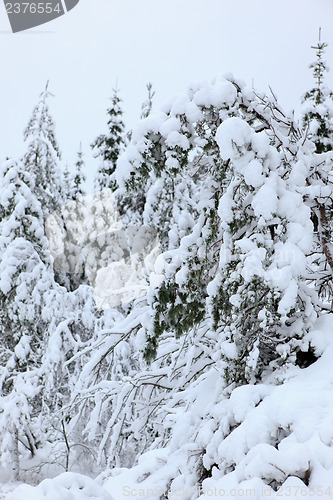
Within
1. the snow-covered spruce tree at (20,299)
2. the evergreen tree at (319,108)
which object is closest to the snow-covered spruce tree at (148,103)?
the evergreen tree at (319,108)

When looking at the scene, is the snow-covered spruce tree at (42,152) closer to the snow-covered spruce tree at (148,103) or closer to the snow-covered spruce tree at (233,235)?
the snow-covered spruce tree at (148,103)

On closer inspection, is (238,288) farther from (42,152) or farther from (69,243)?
(42,152)

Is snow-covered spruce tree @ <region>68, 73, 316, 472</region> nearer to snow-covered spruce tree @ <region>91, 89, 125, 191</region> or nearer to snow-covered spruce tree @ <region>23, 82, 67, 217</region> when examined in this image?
snow-covered spruce tree @ <region>23, 82, 67, 217</region>

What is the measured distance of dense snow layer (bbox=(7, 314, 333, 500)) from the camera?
8.20 ft

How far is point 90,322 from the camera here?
499 inches

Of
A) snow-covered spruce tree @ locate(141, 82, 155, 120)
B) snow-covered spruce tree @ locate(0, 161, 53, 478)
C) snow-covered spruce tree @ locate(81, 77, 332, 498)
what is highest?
snow-covered spruce tree @ locate(141, 82, 155, 120)

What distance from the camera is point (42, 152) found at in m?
13.9

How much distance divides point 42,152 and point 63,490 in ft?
39.6

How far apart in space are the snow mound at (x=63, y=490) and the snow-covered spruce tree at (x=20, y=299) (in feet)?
26.5

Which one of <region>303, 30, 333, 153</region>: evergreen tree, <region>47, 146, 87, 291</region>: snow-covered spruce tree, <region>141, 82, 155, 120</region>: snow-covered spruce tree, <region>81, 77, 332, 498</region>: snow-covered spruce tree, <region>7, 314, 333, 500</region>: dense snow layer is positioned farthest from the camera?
<region>141, 82, 155, 120</region>: snow-covered spruce tree

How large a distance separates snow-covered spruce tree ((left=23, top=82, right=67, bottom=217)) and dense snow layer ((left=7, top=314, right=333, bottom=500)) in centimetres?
1084

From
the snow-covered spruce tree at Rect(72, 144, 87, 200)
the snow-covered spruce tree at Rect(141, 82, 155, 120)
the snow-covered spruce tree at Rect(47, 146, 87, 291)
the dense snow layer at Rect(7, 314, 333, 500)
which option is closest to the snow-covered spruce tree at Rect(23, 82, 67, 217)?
the snow-covered spruce tree at Rect(47, 146, 87, 291)

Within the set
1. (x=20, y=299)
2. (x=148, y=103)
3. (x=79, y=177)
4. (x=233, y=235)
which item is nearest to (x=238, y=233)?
(x=233, y=235)

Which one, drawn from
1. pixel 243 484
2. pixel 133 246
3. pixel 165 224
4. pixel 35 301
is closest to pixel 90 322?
pixel 35 301
